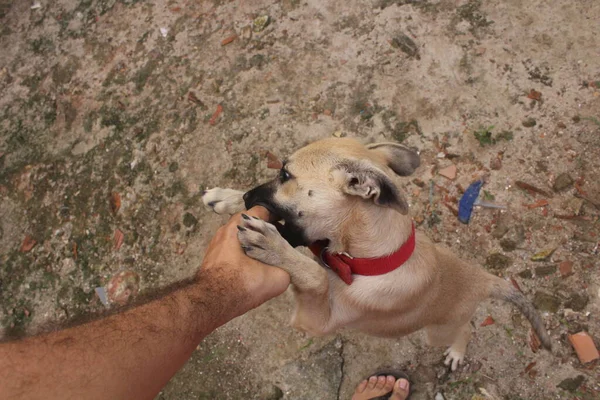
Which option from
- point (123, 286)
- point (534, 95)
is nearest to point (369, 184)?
point (534, 95)

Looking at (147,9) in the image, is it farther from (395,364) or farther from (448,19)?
(395,364)

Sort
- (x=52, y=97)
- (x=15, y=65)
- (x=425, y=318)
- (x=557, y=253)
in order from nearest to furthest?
(x=425, y=318)
(x=557, y=253)
(x=52, y=97)
(x=15, y=65)

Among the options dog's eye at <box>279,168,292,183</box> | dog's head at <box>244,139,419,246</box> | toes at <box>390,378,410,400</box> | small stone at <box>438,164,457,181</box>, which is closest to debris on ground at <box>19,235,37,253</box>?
dog's head at <box>244,139,419,246</box>

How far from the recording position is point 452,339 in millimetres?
3773

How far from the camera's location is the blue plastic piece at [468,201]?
434cm

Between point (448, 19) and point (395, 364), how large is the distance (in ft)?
12.3

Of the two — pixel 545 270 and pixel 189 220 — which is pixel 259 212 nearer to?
pixel 189 220

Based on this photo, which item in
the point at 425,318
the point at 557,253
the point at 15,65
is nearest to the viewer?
the point at 425,318

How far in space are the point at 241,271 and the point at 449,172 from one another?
9.44 ft

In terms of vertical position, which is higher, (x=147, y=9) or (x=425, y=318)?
(x=147, y=9)

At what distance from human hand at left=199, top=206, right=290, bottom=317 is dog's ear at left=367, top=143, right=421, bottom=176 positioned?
1.13m

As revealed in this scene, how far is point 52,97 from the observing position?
5.80 m

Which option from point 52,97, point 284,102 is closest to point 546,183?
point 284,102

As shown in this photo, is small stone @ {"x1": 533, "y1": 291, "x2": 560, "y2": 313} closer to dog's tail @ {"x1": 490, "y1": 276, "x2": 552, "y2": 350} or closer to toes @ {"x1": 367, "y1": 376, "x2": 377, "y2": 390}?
dog's tail @ {"x1": 490, "y1": 276, "x2": 552, "y2": 350}
